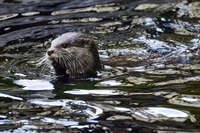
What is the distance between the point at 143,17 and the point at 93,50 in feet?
9.65

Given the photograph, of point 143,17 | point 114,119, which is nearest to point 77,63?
point 114,119

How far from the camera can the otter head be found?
6105 millimetres

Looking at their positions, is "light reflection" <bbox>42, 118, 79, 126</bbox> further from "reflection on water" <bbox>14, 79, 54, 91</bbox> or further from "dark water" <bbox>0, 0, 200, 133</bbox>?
"reflection on water" <bbox>14, 79, 54, 91</bbox>

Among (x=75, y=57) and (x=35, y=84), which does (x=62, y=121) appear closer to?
(x=35, y=84)

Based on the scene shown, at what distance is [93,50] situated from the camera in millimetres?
6438

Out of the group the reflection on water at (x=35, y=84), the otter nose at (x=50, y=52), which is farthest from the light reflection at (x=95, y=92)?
the otter nose at (x=50, y=52)

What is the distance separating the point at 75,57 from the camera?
248 inches

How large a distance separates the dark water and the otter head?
198 mm

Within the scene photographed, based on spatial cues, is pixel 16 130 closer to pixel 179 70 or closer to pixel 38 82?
pixel 38 82

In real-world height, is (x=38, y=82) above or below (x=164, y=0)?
below

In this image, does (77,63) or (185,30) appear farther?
(185,30)

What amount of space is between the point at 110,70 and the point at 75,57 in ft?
1.52

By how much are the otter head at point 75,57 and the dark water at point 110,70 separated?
0.20m

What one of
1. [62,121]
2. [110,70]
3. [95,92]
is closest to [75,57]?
[110,70]
